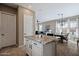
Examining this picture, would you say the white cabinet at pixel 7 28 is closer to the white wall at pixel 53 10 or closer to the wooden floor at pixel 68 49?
the white wall at pixel 53 10

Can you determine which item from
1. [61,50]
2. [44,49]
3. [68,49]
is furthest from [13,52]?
[68,49]

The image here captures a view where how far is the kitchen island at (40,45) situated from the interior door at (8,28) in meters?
0.39

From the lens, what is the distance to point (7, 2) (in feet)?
7.57

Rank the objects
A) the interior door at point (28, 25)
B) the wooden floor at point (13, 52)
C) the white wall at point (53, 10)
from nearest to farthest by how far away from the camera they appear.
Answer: the white wall at point (53, 10) < the wooden floor at point (13, 52) < the interior door at point (28, 25)

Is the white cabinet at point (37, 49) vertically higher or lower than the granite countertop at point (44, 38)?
lower

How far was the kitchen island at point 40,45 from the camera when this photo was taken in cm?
231

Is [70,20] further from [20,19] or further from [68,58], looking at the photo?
[20,19]

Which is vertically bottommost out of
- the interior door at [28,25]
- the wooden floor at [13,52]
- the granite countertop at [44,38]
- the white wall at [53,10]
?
the wooden floor at [13,52]

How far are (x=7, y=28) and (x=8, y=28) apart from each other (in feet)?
0.09

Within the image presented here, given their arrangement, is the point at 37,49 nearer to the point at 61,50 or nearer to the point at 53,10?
the point at 61,50

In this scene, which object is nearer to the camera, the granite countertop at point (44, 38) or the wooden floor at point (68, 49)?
the wooden floor at point (68, 49)

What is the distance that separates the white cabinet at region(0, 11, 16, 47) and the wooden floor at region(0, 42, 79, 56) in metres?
0.20

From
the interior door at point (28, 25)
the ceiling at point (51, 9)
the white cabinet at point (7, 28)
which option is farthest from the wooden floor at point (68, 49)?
the white cabinet at point (7, 28)

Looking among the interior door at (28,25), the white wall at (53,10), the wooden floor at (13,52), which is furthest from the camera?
the interior door at (28,25)
